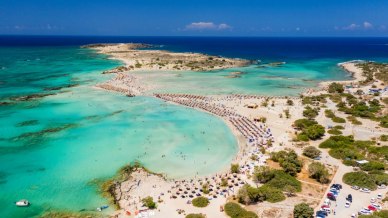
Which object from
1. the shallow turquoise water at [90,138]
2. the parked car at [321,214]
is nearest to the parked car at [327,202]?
the parked car at [321,214]

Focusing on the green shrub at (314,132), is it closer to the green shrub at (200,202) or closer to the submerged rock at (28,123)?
the green shrub at (200,202)

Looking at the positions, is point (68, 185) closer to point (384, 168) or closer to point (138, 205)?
point (138, 205)

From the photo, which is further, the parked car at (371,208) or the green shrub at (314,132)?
the green shrub at (314,132)

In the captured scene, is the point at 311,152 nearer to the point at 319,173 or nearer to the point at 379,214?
the point at 319,173

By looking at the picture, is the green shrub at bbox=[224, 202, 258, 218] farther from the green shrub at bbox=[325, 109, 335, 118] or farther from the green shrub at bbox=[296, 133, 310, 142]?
the green shrub at bbox=[325, 109, 335, 118]

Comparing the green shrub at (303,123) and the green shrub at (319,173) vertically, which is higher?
the green shrub at (303,123)
